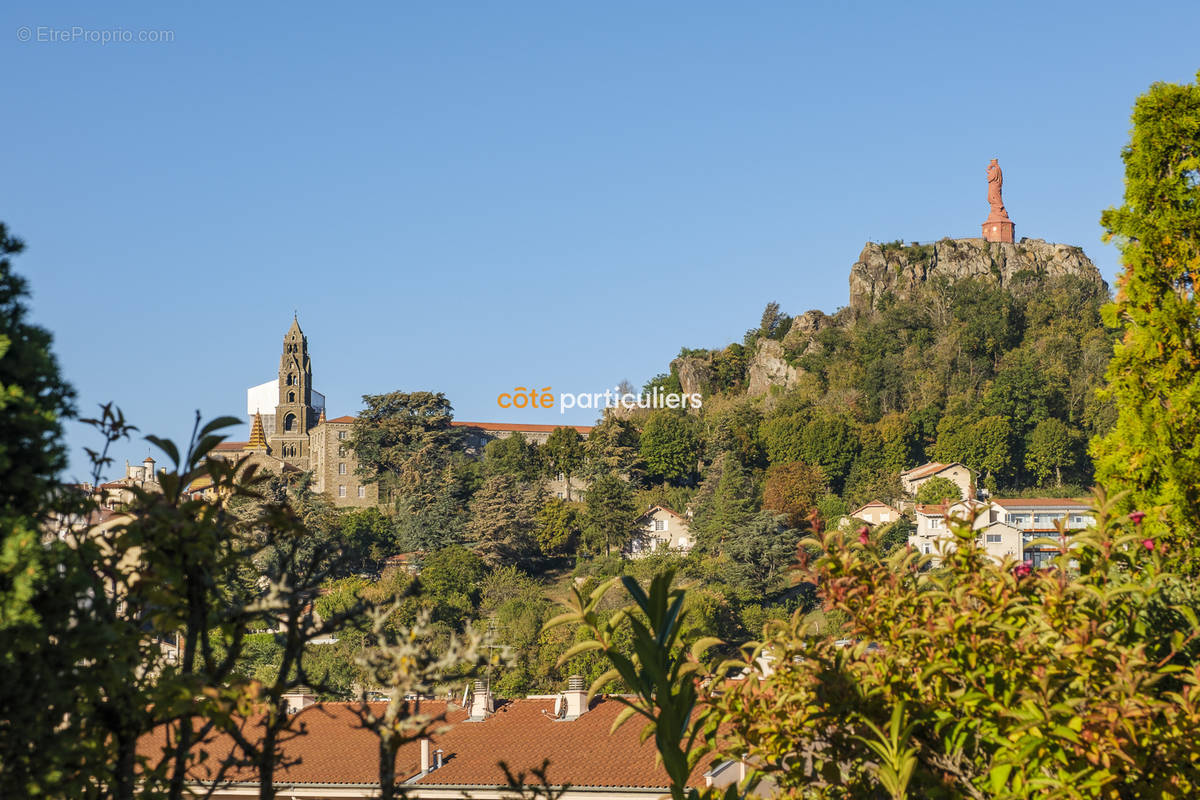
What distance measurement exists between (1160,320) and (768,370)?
93.1m

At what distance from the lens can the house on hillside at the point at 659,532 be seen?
76.9 meters

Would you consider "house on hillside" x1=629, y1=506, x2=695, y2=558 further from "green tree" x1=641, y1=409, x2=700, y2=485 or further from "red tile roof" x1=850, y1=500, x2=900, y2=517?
"red tile roof" x1=850, y1=500, x2=900, y2=517

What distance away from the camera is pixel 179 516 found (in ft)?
14.6

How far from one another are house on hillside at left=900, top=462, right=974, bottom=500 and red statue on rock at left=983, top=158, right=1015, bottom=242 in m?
37.4

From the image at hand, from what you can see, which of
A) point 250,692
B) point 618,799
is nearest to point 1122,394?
point 250,692

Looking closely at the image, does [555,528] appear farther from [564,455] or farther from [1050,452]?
[1050,452]

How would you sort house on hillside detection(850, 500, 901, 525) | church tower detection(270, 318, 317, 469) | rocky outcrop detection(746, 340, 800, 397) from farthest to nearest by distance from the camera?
rocky outcrop detection(746, 340, 800, 397) → church tower detection(270, 318, 317, 469) → house on hillside detection(850, 500, 901, 525)

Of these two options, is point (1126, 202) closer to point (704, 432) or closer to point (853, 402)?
point (704, 432)

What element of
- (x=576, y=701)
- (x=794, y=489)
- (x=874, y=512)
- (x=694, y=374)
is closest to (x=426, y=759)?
(x=576, y=701)

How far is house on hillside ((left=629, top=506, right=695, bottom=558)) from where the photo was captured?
7694cm

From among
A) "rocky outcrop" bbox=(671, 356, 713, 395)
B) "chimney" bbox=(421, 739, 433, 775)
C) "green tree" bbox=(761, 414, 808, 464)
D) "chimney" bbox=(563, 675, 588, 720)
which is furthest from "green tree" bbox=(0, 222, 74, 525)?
"rocky outcrop" bbox=(671, 356, 713, 395)

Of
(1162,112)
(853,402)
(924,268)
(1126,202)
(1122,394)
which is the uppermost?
(924,268)

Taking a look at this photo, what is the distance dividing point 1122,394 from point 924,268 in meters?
101

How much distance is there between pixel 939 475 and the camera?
258 ft
